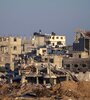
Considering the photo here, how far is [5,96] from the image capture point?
25.1 m

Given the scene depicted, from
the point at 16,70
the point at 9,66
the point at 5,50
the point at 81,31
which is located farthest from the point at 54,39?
the point at 16,70

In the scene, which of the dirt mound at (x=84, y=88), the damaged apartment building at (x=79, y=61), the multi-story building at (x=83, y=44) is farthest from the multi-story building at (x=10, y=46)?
the dirt mound at (x=84, y=88)

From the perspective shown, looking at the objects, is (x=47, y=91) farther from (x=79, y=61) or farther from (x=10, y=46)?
(x=10, y=46)

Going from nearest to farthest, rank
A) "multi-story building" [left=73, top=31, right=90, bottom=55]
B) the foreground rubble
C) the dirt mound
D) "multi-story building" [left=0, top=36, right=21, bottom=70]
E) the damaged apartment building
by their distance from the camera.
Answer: the foreground rubble
the dirt mound
the damaged apartment building
"multi-story building" [left=73, top=31, right=90, bottom=55]
"multi-story building" [left=0, top=36, right=21, bottom=70]

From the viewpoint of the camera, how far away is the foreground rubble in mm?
24812

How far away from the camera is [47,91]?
83.9 ft

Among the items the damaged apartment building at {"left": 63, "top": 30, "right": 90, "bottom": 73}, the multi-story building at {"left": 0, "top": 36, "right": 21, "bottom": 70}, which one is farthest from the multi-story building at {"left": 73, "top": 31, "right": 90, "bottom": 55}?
the multi-story building at {"left": 0, "top": 36, "right": 21, "bottom": 70}

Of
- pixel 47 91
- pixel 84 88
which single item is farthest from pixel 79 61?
pixel 47 91

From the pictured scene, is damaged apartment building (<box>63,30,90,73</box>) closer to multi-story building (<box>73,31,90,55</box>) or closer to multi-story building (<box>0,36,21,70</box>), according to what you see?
multi-story building (<box>73,31,90,55</box>)

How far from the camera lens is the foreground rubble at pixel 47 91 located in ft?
81.4

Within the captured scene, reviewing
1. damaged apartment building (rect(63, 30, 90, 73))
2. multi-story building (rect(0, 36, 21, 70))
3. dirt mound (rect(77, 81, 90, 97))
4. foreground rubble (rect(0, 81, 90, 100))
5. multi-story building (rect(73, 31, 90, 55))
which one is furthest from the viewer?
multi-story building (rect(0, 36, 21, 70))

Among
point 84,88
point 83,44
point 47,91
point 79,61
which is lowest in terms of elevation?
point 47,91

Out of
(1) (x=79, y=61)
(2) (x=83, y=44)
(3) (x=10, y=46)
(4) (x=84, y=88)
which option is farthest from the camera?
(3) (x=10, y=46)

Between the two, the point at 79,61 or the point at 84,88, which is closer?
the point at 84,88
